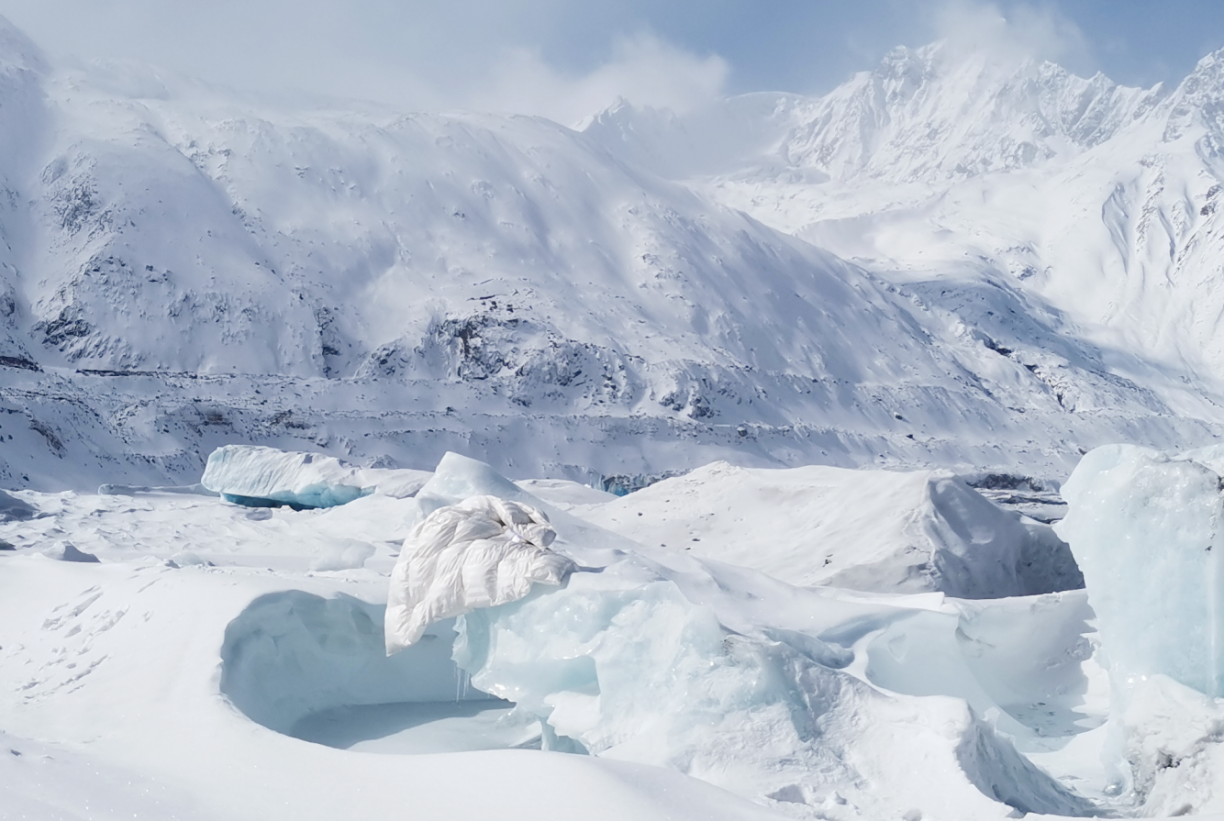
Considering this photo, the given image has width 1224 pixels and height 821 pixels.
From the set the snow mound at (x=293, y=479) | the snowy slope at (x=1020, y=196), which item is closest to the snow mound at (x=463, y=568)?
the snow mound at (x=293, y=479)

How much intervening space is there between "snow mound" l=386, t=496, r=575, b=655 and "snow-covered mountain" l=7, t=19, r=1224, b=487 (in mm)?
16310

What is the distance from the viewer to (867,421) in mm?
39875

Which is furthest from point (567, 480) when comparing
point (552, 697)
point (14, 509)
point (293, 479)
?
point (552, 697)

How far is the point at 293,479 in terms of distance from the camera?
16656mm

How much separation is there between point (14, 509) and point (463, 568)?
9.14 meters

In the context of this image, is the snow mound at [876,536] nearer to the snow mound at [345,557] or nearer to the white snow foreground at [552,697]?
the white snow foreground at [552,697]

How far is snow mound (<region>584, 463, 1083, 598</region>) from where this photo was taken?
10508mm

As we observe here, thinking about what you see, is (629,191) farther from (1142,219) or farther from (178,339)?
(1142,219)

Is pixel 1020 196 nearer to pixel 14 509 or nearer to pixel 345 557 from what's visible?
pixel 14 509

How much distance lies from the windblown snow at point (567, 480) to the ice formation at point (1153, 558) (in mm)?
22

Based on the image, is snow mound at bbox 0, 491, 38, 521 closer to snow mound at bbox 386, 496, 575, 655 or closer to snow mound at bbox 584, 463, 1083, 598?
snow mound at bbox 584, 463, 1083, 598

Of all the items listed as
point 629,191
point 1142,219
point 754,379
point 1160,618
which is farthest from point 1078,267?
point 1160,618

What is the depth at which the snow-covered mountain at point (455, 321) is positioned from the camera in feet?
96.9

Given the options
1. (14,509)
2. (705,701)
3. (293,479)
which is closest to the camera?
(705,701)
